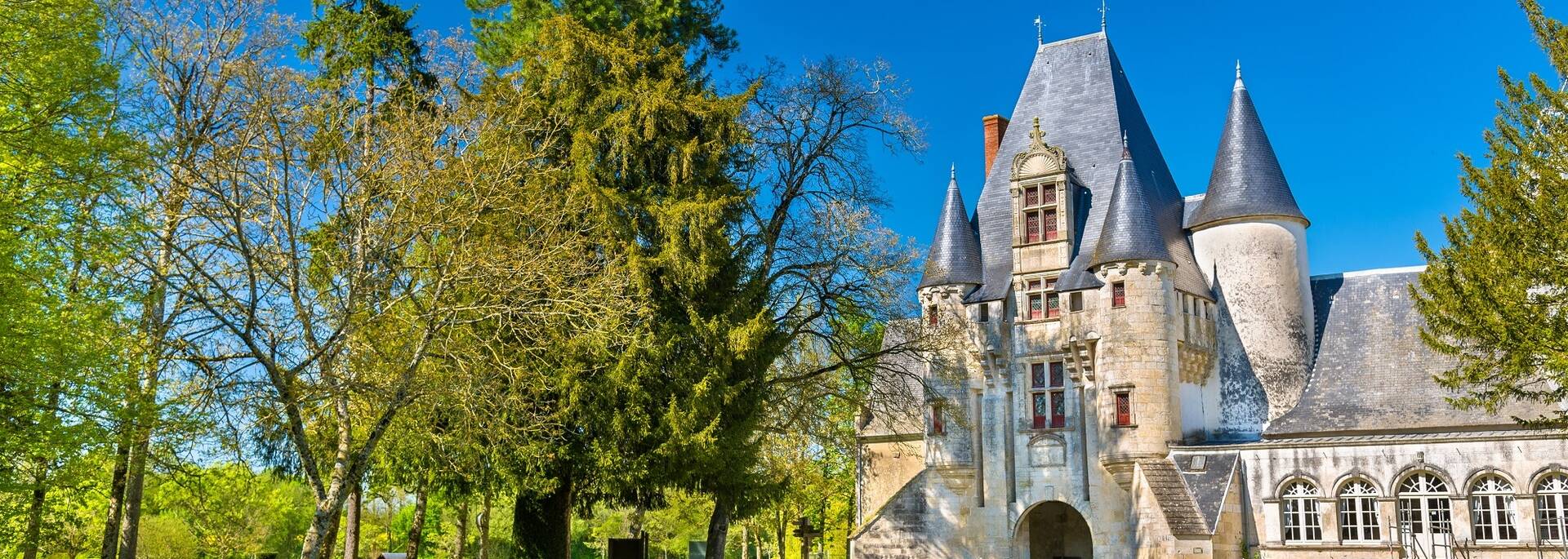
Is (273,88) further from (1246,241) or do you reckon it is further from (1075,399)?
(1246,241)

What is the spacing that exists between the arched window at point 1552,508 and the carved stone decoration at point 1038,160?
1080 centimetres

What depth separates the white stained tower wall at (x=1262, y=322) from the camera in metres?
25.8

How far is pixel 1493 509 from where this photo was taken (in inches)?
872

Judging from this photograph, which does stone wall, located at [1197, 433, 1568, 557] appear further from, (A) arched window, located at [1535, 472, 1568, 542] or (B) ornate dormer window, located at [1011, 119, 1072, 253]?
(B) ornate dormer window, located at [1011, 119, 1072, 253]

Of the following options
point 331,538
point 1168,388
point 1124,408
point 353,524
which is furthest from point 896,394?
point 331,538

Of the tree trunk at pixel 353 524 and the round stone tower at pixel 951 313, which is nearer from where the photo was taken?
the tree trunk at pixel 353 524

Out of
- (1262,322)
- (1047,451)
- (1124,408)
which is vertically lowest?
(1047,451)

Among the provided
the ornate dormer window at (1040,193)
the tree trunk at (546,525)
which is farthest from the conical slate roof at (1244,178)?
the tree trunk at (546,525)

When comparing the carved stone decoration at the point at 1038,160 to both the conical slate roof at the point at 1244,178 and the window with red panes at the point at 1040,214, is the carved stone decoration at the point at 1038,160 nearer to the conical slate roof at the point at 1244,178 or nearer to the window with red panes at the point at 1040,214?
the window with red panes at the point at 1040,214

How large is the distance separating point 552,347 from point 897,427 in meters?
15.8

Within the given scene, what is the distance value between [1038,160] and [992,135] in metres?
4.17

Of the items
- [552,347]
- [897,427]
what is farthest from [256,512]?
[552,347]

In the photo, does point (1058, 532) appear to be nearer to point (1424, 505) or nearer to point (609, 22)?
point (1424, 505)

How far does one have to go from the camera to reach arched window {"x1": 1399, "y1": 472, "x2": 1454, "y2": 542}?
22.6 m
